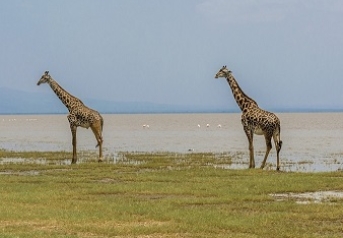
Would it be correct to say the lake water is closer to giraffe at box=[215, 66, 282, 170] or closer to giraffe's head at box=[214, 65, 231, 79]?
giraffe at box=[215, 66, 282, 170]

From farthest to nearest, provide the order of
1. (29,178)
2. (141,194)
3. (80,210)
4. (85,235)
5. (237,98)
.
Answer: (237,98)
(29,178)
(141,194)
(80,210)
(85,235)

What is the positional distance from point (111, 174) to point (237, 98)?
785 centimetres

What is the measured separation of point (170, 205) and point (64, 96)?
1754cm

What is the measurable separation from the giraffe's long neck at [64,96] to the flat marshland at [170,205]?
688 cm

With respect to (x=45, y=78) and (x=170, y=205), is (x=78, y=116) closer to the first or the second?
(x=45, y=78)

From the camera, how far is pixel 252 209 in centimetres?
1731

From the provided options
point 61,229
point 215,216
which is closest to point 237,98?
point 215,216

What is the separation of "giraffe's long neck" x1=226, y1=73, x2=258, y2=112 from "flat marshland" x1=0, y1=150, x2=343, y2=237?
4.09 metres

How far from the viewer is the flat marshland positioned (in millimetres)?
14320

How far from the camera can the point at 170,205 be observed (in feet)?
57.7

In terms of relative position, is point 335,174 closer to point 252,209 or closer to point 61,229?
point 252,209

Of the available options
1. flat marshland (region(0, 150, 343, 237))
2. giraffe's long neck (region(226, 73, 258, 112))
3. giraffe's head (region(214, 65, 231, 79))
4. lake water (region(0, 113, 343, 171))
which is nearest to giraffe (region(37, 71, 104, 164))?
flat marshland (region(0, 150, 343, 237))

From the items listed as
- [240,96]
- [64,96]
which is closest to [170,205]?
[240,96]

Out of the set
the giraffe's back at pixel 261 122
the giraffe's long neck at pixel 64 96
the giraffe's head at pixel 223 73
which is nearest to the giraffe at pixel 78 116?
the giraffe's long neck at pixel 64 96
